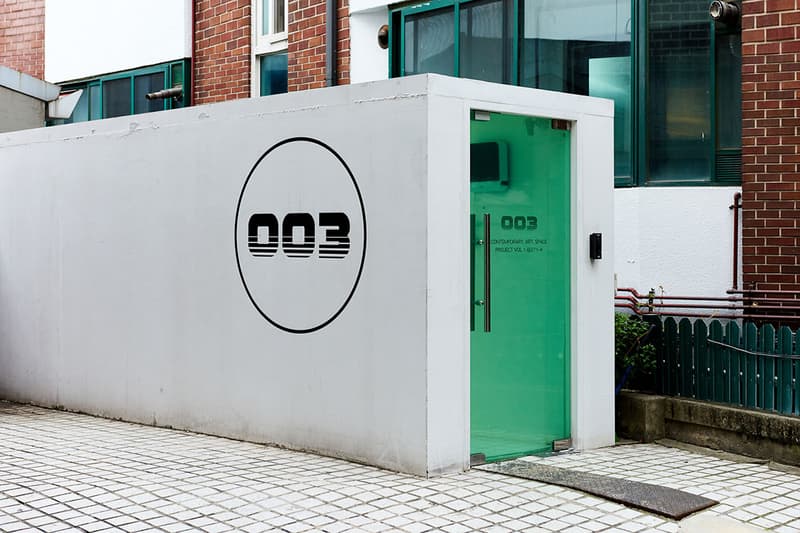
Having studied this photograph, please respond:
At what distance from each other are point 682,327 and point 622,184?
221 centimetres

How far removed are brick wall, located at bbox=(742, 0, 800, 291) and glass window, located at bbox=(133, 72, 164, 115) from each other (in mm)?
9629

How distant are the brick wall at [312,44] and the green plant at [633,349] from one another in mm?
5912

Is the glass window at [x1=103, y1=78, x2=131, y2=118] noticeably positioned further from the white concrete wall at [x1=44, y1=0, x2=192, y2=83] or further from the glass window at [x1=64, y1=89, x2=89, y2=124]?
the glass window at [x1=64, y1=89, x2=89, y2=124]

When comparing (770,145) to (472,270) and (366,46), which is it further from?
(366,46)

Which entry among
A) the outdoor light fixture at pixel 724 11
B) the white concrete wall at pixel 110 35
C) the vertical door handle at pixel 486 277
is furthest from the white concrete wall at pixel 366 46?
the vertical door handle at pixel 486 277

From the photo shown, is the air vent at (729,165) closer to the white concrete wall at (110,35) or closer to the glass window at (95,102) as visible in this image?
the white concrete wall at (110,35)

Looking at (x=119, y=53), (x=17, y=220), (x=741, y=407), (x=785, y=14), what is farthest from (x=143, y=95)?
(x=741, y=407)

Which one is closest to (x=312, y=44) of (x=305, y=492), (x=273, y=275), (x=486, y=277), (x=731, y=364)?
(x=273, y=275)

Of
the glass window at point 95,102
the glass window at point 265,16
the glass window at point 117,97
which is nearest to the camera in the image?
the glass window at point 265,16

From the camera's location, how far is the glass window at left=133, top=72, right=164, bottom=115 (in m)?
16.2

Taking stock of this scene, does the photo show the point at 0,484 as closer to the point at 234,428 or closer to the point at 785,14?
the point at 234,428

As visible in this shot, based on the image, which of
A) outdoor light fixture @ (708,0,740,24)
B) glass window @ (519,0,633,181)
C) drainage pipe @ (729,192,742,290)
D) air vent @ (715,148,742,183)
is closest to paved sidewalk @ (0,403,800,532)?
drainage pipe @ (729,192,742,290)

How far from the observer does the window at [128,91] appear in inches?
625

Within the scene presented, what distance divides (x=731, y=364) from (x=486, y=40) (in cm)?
522
